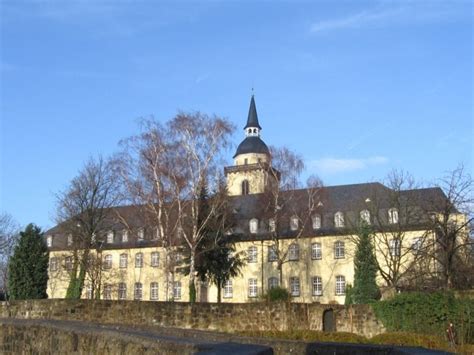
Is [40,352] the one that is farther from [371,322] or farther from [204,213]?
[204,213]

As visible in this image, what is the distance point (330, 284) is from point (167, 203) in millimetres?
20875

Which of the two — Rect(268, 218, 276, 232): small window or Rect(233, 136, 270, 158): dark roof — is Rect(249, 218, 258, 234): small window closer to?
Rect(268, 218, 276, 232): small window

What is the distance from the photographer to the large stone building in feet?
151

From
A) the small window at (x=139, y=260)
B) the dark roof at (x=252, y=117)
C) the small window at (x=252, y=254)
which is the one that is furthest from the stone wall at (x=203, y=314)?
the dark roof at (x=252, y=117)

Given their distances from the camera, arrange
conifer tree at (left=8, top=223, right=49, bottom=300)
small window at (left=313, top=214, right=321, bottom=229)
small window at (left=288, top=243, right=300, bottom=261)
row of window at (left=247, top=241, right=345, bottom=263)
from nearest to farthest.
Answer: conifer tree at (left=8, top=223, right=49, bottom=300), row of window at (left=247, top=241, right=345, bottom=263), small window at (left=313, top=214, right=321, bottom=229), small window at (left=288, top=243, right=300, bottom=261)

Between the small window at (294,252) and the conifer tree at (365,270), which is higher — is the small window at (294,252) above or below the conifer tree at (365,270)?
above

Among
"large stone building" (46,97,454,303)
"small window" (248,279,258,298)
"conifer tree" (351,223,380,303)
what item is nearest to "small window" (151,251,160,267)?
"large stone building" (46,97,454,303)

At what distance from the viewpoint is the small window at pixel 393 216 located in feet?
144

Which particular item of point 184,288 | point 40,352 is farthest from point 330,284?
point 40,352

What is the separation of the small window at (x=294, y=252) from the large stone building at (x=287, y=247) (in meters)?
0.09

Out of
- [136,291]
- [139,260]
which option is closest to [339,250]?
[139,260]

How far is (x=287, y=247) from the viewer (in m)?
52.5

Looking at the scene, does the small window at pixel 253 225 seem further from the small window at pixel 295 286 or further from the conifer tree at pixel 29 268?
the conifer tree at pixel 29 268

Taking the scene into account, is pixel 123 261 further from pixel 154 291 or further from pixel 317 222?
pixel 317 222
